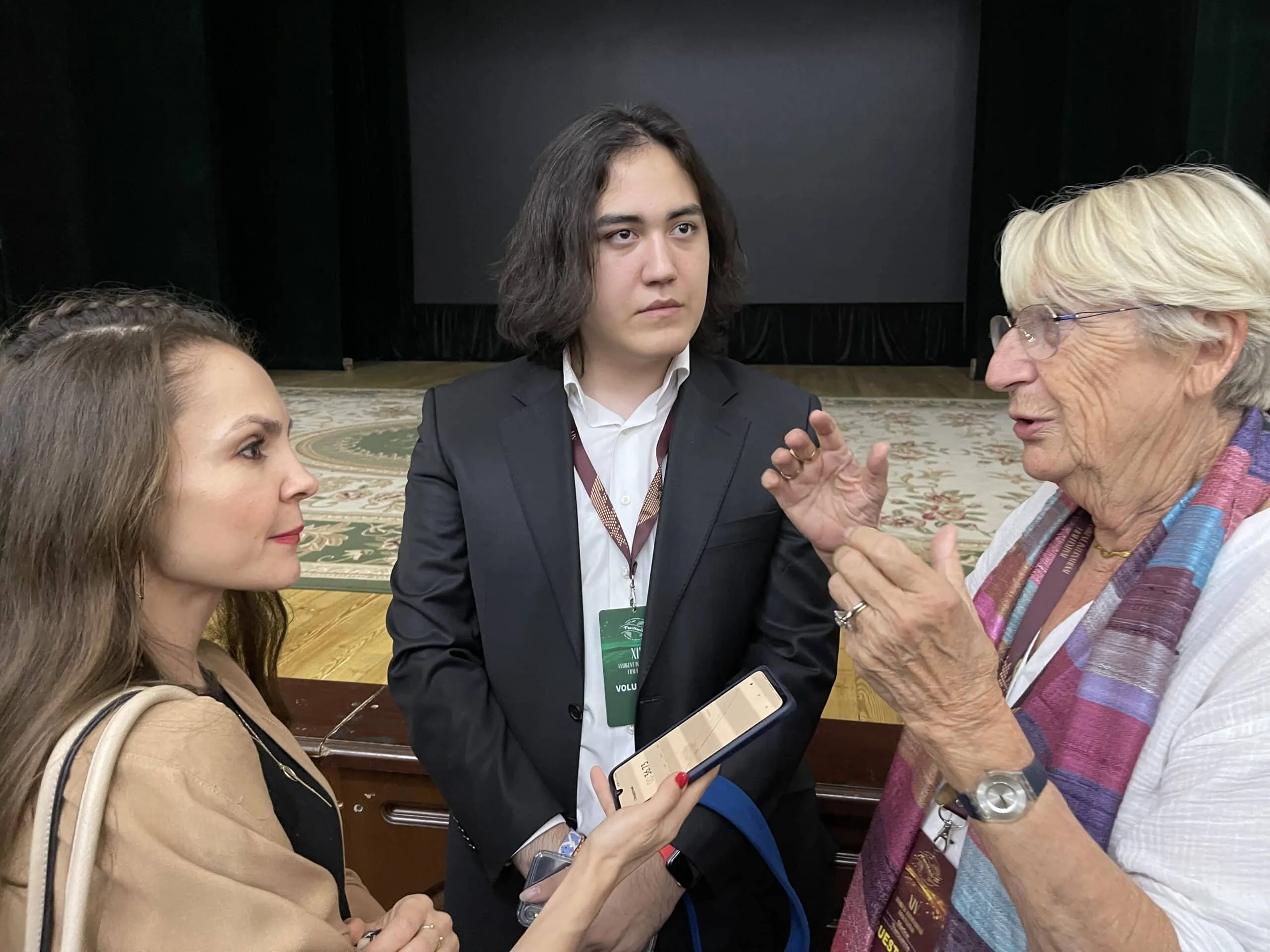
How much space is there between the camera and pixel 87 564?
895mm

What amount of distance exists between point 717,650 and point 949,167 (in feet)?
31.2

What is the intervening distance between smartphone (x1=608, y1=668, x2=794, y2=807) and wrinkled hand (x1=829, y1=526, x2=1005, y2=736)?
0.51 ft

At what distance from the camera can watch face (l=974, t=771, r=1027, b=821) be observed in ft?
2.78

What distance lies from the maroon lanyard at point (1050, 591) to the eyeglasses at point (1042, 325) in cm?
28

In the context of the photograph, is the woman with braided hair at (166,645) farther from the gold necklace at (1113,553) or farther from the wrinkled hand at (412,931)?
the gold necklace at (1113,553)

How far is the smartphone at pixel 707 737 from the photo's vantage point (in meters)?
1.05

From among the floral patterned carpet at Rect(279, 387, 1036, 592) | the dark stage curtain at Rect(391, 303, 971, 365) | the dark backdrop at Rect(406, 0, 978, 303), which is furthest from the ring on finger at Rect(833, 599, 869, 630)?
the dark stage curtain at Rect(391, 303, 971, 365)

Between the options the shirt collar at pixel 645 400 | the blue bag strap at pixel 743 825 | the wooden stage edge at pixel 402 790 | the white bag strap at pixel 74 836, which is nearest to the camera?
the white bag strap at pixel 74 836

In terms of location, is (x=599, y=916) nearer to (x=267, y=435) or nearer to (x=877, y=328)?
(x=267, y=435)

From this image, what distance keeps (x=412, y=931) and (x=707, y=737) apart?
42cm

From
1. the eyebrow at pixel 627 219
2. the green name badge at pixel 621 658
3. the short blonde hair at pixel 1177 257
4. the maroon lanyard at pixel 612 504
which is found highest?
the eyebrow at pixel 627 219

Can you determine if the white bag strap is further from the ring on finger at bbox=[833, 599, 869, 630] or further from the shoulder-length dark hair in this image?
the shoulder-length dark hair

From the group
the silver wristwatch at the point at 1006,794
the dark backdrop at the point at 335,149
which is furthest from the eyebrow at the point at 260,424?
the dark backdrop at the point at 335,149

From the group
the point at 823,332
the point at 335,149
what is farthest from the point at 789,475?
the point at 335,149
